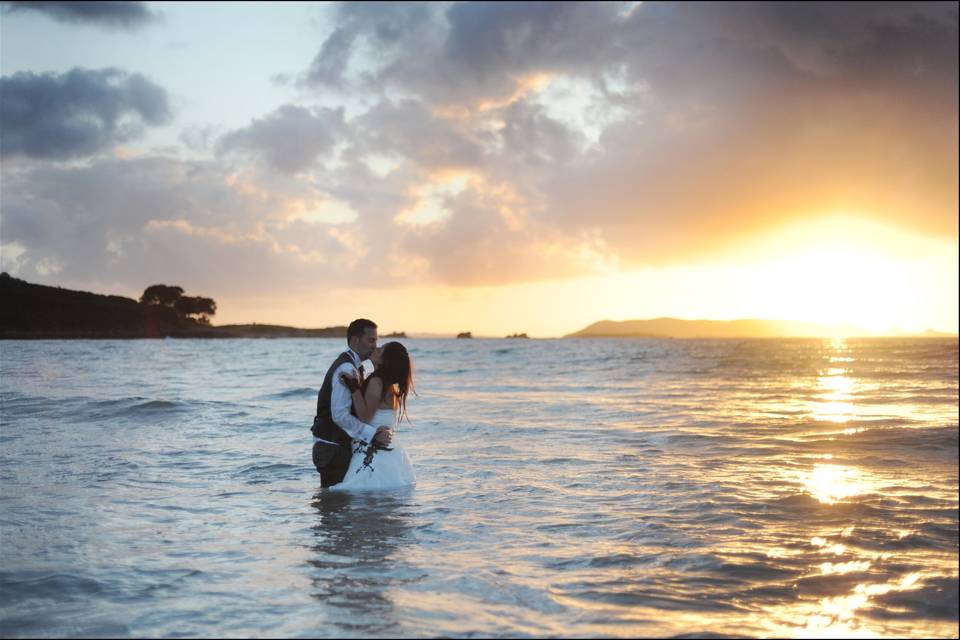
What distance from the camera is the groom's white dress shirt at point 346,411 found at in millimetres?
9836

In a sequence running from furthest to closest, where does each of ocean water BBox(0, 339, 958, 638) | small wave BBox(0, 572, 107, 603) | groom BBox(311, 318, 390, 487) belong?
groom BBox(311, 318, 390, 487)
small wave BBox(0, 572, 107, 603)
ocean water BBox(0, 339, 958, 638)

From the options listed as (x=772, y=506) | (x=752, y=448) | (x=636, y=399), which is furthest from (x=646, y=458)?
(x=636, y=399)

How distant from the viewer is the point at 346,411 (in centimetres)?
989

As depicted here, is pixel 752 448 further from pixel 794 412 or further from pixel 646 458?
pixel 794 412

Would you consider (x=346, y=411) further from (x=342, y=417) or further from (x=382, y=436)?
(x=382, y=436)

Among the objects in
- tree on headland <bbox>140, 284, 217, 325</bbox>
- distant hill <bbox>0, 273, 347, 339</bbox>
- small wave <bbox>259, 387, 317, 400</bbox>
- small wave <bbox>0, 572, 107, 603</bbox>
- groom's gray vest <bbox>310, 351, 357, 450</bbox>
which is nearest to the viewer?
small wave <bbox>0, 572, 107, 603</bbox>

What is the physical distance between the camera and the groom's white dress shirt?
9.84 metres

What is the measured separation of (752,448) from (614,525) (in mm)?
7149

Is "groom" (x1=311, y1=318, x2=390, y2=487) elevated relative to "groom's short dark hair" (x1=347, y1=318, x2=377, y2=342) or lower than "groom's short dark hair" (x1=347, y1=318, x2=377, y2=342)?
lower

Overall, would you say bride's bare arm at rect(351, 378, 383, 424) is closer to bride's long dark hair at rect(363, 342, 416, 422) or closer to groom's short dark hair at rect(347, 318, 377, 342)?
bride's long dark hair at rect(363, 342, 416, 422)

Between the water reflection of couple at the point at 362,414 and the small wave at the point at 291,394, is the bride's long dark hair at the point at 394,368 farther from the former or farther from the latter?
the small wave at the point at 291,394

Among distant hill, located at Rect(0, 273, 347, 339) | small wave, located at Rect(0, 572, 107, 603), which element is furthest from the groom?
distant hill, located at Rect(0, 273, 347, 339)

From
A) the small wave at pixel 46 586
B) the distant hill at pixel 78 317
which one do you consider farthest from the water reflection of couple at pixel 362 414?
the distant hill at pixel 78 317

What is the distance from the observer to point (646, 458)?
1318 cm
